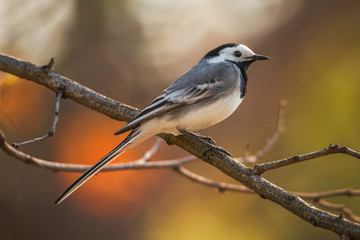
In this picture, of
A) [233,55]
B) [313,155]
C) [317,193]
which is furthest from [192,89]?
[313,155]

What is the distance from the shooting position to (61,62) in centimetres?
813

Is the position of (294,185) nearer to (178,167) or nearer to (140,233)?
(178,167)

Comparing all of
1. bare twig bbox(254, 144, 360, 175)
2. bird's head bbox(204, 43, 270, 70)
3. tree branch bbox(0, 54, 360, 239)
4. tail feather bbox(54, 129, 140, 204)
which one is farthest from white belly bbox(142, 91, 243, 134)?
bare twig bbox(254, 144, 360, 175)

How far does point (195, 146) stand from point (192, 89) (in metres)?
0.66

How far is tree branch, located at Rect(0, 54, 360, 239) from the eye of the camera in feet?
9.21

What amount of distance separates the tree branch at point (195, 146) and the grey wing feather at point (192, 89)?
212 millimetres

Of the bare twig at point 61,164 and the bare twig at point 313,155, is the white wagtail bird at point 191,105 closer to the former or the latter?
the bare twig at point 61,164

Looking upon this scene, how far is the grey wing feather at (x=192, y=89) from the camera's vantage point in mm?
4121

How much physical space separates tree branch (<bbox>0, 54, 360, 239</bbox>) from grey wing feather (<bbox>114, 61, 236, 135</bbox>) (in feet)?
0.70

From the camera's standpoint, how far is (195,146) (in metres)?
3.90

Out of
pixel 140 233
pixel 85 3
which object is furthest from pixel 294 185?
pixel 85 3

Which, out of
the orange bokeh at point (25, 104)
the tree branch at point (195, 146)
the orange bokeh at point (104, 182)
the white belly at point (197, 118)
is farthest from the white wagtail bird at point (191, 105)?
the orange bokeh at point (104, 182)

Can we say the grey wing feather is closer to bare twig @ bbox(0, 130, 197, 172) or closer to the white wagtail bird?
the white wagtail bird

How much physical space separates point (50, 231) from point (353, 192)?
4.11 metres
